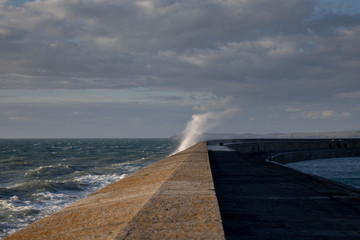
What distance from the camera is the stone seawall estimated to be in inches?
1776

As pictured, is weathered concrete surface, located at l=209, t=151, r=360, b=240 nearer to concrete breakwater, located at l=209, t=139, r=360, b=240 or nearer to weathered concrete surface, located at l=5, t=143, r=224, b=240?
concrete breakwater, located at l=209, t=139, r=360, b=240

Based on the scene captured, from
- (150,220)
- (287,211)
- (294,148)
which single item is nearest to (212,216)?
(150,220)

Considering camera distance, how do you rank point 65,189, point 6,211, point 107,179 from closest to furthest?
point 6,211, point 65,189, point 107,179

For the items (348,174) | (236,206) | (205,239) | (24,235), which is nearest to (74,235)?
(24,235)

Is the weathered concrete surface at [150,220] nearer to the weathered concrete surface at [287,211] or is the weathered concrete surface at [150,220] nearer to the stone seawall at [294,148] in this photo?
the weathered concrete surface at [287,211]

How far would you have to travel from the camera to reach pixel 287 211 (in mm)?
7156

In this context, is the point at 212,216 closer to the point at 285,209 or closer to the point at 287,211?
the point at 287,211

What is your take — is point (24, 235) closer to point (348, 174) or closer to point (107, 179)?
point (107, 179)

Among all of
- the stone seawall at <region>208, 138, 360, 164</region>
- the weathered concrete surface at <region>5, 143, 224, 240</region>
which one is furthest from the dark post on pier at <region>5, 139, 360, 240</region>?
the stone seawall at <region>208, 138, 360, 164</region>

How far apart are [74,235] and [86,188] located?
1669 cm

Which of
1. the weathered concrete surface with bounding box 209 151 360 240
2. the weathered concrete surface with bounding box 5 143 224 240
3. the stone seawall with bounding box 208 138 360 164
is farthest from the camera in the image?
the stone seawall with bounding box 208 138 360 164

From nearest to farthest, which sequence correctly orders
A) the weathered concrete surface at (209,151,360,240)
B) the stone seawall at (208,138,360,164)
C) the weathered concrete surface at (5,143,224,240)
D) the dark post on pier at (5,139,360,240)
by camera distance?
1. the weathered concrete surface at (5,143,224,240)
2. the dark post on pier at (5,139,360,240)
3. the weathered concrete surface at (209,151,360,240)
4. the stone seawall at (208,138,360,164)

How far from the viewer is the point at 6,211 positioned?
14961mm

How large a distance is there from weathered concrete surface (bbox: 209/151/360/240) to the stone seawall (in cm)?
3009
